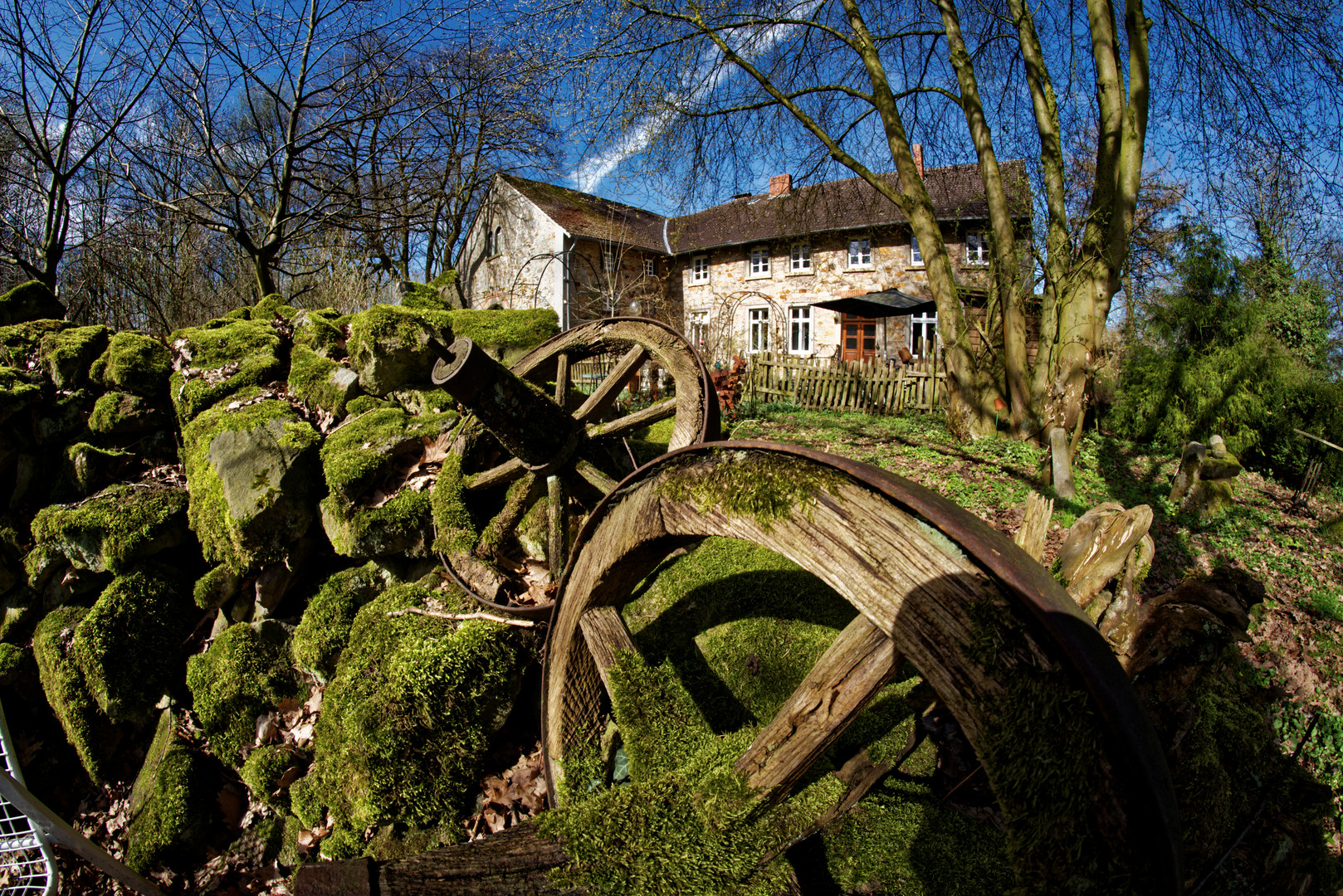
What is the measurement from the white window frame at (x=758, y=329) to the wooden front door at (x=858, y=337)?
11.4ft

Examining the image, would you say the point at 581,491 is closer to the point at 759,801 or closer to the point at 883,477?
the point at 759,801

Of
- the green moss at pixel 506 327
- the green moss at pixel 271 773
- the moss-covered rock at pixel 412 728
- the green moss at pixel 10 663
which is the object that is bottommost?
the green moss at pixel 271 773

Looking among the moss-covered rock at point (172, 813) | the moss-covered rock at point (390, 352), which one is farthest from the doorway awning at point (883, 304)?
the moss-covered rock at point (172, 813)

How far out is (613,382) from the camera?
4.01 metres

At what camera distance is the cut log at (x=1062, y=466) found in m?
5.53

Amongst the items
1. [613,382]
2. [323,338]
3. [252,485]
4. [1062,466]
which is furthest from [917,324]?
[252,485]

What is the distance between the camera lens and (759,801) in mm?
1403

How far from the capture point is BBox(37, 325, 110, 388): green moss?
5.55m

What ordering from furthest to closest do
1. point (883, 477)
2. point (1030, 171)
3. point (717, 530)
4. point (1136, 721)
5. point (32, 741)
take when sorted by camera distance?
point (1030, 171) → point (32, 741) → point (717, 530) → point (883, 477) → point (1136, 721)

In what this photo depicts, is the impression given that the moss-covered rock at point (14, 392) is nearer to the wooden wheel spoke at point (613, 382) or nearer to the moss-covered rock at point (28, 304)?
the moss-covered rock at point (28, 304)

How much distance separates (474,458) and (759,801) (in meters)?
3.20

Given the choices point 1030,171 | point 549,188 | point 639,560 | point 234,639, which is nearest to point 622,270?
point 549,188

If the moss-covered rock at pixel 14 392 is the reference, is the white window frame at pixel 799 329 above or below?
above

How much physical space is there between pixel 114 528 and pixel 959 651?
5876mm
